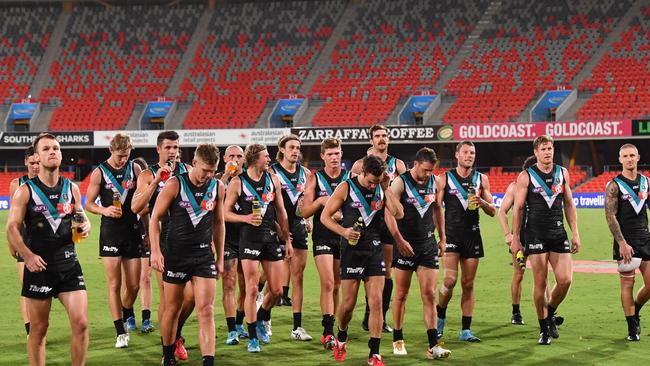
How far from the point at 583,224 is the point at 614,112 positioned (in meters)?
13.0

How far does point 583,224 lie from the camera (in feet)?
97.8

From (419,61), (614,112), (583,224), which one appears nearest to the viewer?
(583,224)

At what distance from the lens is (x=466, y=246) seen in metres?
11.2

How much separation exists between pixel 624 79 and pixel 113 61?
26.1 metres

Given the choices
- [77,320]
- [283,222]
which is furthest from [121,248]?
[77,320]

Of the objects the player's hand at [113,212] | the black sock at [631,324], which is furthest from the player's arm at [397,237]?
the player's hand at [113,212]

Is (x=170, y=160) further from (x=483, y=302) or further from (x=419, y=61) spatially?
(x=419, y=61)

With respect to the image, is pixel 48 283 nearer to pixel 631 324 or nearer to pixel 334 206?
pixel 334 206

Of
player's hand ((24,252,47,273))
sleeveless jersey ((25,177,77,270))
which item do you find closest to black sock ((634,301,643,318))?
sleeveless jersey ((25,177,77,270))

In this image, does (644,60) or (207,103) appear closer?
(644,60)

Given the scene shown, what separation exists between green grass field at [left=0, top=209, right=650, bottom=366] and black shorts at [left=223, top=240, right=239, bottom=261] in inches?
38.2

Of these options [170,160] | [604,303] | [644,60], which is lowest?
[604,303]

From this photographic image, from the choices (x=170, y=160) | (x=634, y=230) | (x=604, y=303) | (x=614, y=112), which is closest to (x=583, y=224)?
(x=614, y=112)

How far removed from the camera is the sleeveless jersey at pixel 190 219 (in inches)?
349
